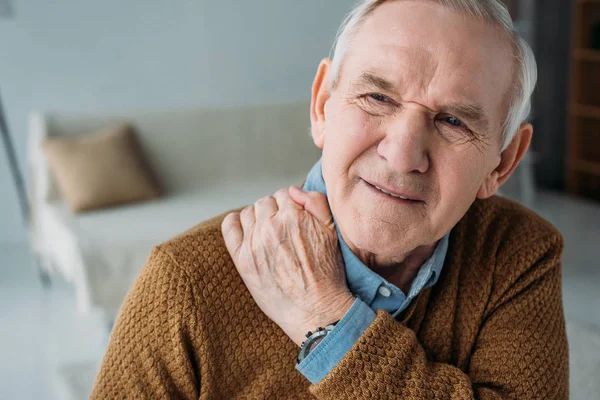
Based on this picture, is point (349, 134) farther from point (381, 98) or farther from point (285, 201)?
point (285, 201)

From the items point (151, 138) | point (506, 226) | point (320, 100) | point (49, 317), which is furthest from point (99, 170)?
point (506, 226)

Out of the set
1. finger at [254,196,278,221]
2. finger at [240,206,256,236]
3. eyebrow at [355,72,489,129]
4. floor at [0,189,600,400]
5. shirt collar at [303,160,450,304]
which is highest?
eyebrow at [355,72,489,129]

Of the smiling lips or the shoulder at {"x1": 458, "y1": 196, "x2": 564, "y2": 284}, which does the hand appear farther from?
the shoulder at {"x1": 458, "y1": 196, "x2": 564, "y2": 284}

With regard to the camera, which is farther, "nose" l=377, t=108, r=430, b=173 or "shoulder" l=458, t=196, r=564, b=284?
"shoulder" l=458, t=196, r=564, b=284

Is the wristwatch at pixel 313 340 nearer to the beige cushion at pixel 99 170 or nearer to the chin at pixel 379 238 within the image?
the chin at pixel 379 238

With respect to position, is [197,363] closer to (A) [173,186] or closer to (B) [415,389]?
(B) [415,389]

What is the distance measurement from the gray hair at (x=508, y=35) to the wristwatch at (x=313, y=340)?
1.37 ft

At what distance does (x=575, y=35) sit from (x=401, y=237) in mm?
4290

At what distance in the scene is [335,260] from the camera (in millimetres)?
1128

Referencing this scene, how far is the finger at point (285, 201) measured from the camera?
1138mm

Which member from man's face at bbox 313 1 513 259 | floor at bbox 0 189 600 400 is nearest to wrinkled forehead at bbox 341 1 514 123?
man's face at bbox 313 1 513 259

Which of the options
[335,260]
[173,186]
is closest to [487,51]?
[335,260]

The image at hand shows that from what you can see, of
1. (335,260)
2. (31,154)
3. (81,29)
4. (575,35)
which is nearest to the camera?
(335,260)

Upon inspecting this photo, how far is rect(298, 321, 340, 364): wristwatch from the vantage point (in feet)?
3.43
